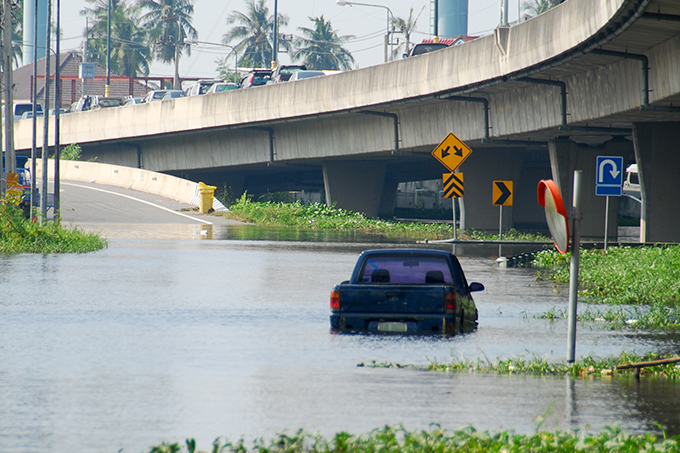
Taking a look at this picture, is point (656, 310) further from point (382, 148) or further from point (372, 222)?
point (372, 222)

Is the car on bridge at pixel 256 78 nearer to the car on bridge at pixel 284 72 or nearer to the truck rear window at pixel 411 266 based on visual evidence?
the car on bridge at pixel 284 72

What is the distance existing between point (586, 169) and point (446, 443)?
104 feet

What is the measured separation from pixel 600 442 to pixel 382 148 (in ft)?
120

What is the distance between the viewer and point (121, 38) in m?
125

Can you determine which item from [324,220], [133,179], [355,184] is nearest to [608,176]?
[324,220]

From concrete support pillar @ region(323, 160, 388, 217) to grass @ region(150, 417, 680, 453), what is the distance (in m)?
43.2

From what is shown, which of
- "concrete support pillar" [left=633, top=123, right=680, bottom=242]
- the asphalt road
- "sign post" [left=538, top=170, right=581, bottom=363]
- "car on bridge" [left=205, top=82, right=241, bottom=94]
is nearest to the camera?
"sign post" [left=538, top=170, right=581, bottom=363]

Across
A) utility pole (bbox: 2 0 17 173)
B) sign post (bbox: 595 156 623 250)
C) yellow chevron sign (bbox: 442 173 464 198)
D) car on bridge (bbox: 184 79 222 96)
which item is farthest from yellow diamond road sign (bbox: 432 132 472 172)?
car on bridge (bbox: 184 79 222 96)

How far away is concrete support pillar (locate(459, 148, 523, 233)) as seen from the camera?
4256 centimetres

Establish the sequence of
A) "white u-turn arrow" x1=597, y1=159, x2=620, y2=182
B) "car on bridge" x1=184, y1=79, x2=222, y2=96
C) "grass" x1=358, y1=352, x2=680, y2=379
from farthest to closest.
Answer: "car on bridge" x1=184, y1=79, x2=222, y2=96 < "white u-turn arrow" x1=597, y1=159, x2=620, y2=182 < "grass" x1=358, y1=352, x2=680, y2=379

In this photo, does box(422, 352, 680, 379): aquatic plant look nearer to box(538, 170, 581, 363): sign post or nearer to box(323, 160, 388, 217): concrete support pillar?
box(538, 170, 581, 363): sign post

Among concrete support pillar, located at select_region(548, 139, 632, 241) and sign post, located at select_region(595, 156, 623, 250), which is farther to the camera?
concrete support pillar, located at select_region(548, 139, 632, 241)

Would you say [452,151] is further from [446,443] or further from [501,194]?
[446,443]

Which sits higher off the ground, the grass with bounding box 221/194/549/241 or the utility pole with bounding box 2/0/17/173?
the utility pole with bounding box 2/0/17/173
